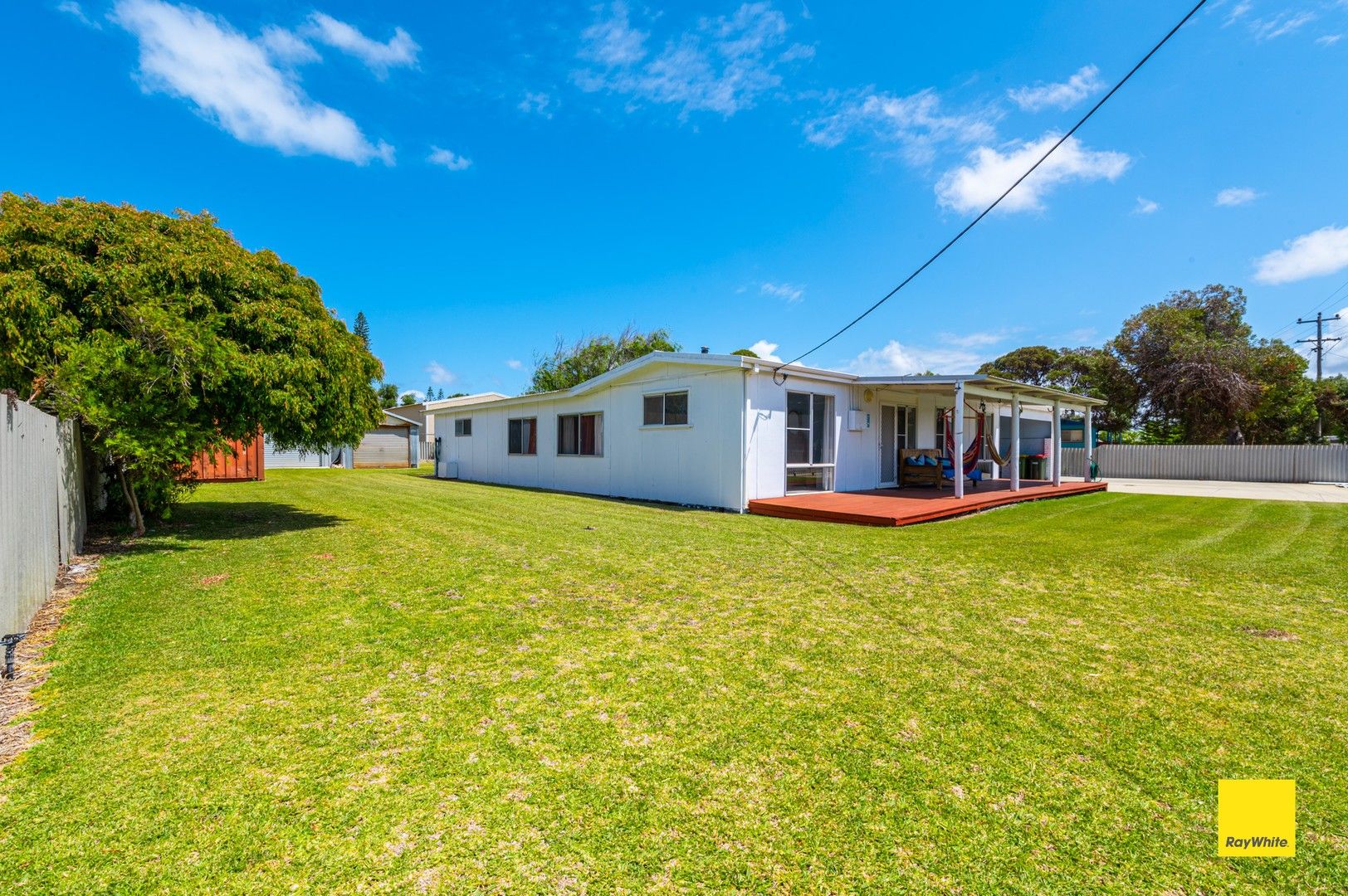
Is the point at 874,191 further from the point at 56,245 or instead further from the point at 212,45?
the point at 56,245

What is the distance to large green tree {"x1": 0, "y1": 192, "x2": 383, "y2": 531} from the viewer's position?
6.01 meters

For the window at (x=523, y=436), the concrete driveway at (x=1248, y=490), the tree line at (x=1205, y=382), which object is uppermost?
the tree line at (x=1205, y=382)

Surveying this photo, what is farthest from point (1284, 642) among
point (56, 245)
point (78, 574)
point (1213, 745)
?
point (56, 245)

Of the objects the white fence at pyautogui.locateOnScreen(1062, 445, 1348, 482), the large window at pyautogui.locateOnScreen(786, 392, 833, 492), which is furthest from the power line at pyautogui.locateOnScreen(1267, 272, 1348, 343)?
the large window at pyautogui.locateOnScreen(786, 392, 833, 492)

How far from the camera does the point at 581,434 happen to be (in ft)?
48.3

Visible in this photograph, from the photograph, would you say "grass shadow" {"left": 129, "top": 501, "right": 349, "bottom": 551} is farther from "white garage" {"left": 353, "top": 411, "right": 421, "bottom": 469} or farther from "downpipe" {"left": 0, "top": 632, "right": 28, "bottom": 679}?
"white garage" {"left": 353, "top": 411, "right": 421, "bottom": 469}

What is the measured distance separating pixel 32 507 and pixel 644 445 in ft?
30.1

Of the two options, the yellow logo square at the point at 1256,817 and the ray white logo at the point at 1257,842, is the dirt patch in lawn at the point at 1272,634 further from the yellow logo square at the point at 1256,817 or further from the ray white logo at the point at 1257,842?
the ray white logo at the point at 1257,842

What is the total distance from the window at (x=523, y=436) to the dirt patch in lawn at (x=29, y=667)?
35.8ft

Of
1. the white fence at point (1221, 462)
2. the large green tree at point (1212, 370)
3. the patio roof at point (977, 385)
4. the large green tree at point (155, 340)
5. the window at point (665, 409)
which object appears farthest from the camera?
the large green tree at point (1212, 370)

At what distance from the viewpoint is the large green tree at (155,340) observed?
601 centimetres

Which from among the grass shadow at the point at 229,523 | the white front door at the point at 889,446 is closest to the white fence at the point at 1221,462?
the white front door at the point at 889,446

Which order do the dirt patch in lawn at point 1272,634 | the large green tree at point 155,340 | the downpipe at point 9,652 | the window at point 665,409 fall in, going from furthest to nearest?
the window at point 665,409 < the large green tree at point 155,340 < the dirt patch in lawn at point 1272,634 < the downpipe at point 9,652

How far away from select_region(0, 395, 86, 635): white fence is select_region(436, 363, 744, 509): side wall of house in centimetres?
842
